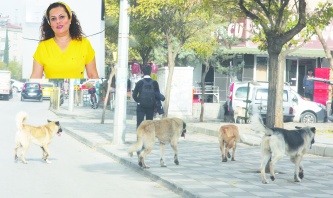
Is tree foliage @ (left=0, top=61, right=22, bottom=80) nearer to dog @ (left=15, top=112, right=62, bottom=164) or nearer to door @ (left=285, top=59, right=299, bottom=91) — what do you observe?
dog @ (left=15, top=112, right=62, bottom=164)

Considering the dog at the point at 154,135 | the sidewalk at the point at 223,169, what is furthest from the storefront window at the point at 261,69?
the dog at the point at 154,135

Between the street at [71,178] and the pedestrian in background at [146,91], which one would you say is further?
the pedestrian in background at [146,91]

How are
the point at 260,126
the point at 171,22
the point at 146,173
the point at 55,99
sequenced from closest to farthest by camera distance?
the point at 260,126
the point at 146,173
the point at 171,22
the point at 55,99

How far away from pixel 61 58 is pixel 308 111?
1164 inches

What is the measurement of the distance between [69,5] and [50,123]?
11.2 metres

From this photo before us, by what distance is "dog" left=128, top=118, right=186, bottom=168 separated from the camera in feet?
48.8

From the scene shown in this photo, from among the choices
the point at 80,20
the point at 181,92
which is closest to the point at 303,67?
the point at 181,92

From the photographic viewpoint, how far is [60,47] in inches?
214

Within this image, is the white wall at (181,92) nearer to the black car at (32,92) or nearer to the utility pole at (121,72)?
the utility pole at (121,72)

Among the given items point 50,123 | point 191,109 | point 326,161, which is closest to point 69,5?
point 50,123

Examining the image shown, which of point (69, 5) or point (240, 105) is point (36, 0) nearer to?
point (69, 5)

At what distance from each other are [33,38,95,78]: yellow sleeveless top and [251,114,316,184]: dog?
7498 millimetres

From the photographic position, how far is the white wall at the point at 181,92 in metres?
35.7

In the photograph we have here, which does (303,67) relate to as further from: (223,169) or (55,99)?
(223,169)
